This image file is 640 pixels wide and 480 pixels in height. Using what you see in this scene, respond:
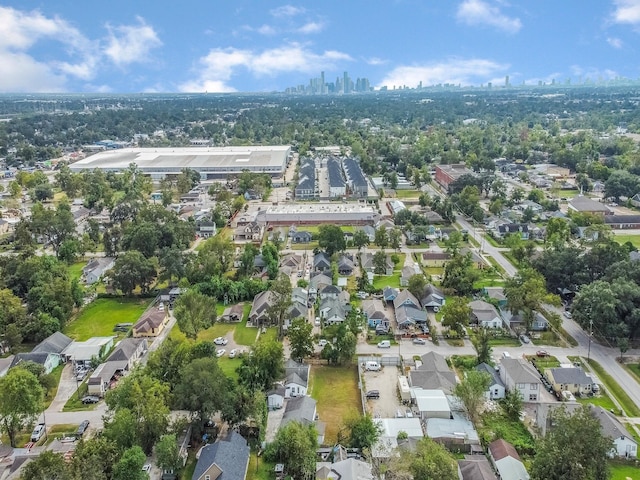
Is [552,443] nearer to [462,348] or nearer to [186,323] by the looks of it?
[462,348]

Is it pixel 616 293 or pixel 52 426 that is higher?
pixel 616 293

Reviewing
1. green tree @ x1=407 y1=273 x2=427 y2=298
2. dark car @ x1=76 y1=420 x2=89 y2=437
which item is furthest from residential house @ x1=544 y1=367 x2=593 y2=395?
dark car @ x1=76 y1=420 x2=89 y2=437

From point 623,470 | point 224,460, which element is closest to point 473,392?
point 623,470

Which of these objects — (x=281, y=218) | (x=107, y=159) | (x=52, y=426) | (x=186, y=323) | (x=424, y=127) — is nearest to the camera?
(x=52, y=426)

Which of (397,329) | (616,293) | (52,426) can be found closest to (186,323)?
(52,426)

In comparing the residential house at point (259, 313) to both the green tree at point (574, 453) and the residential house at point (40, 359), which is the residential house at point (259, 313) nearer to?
the residential house at point (40, 359)

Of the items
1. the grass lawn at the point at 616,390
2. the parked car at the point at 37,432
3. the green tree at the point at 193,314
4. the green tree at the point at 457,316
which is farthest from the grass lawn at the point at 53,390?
the grass lawn at the point at 616,390

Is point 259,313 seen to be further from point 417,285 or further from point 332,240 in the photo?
point 332,240
